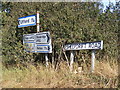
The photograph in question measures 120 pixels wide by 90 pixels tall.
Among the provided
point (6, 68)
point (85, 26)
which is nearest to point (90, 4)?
point (85, 26)

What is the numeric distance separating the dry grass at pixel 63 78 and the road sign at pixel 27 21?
5.49ft

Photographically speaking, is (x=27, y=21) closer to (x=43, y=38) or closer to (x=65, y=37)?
(x=43, y=38)

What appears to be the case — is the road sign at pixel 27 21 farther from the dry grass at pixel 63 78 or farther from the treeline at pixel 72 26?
the dry grass at pixel 63 78

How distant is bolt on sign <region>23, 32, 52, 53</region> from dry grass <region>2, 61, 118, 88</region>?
671mm

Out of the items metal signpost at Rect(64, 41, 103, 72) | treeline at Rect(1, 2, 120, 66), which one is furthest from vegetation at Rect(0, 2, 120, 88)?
metal signpost at Rect(64, 41, 103, 72)

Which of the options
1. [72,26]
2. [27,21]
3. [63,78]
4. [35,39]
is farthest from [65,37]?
[27,21]

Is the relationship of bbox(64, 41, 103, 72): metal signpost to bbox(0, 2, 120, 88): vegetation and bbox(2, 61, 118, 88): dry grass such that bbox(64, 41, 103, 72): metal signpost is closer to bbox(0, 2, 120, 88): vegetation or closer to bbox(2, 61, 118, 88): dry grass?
bbox(0, 2, 120, 88): vegetation

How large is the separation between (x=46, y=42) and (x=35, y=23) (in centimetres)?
87

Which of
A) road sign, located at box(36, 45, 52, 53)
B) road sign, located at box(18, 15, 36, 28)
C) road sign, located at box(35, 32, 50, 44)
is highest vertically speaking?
road sign, located at box(18, 15, 36, 28)

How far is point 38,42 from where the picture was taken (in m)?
5.44

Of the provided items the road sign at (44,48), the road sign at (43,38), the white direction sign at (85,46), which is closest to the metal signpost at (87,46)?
the white direction sign at (85,46)

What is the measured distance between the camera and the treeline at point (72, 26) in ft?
17.1

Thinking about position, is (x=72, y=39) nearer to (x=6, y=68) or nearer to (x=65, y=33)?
(x=65, y=33)

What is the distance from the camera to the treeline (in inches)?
205
